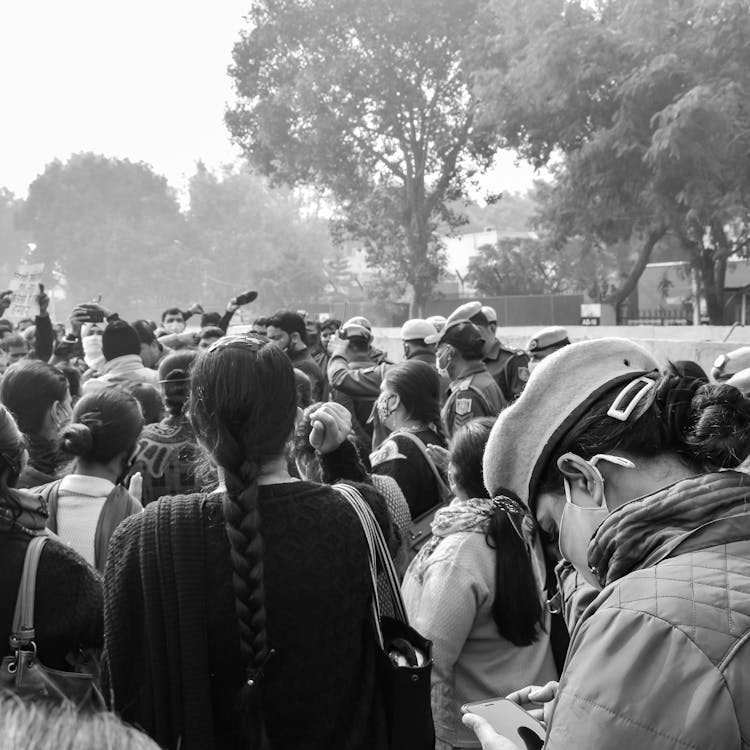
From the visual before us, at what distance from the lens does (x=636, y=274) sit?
24344mm

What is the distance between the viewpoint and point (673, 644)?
3.96 ft

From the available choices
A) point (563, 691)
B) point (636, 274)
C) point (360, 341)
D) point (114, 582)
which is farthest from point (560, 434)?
point (636, 274)

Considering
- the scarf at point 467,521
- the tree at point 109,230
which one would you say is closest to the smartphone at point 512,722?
the scarf at point 467,521

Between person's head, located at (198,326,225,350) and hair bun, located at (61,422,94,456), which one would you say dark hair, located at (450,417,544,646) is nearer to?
hair bun, located at (61,422,94,456)

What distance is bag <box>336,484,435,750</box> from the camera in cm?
199

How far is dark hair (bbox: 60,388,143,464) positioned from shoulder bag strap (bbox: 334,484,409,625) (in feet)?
4.54

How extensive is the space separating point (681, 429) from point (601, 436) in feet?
0.45

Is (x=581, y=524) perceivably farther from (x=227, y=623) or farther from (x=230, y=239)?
(x=230, y=239)

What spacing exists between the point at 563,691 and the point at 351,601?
27.8 inches

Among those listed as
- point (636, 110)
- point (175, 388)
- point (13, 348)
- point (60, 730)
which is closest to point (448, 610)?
point (175, 388)

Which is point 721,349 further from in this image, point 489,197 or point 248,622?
point 489,197

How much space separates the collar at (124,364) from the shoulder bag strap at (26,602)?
362 cm

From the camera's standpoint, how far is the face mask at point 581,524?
5.18 ft

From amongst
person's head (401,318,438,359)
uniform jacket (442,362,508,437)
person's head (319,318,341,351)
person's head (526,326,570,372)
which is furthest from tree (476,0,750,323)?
uniform jacket (442,362,508,437)
